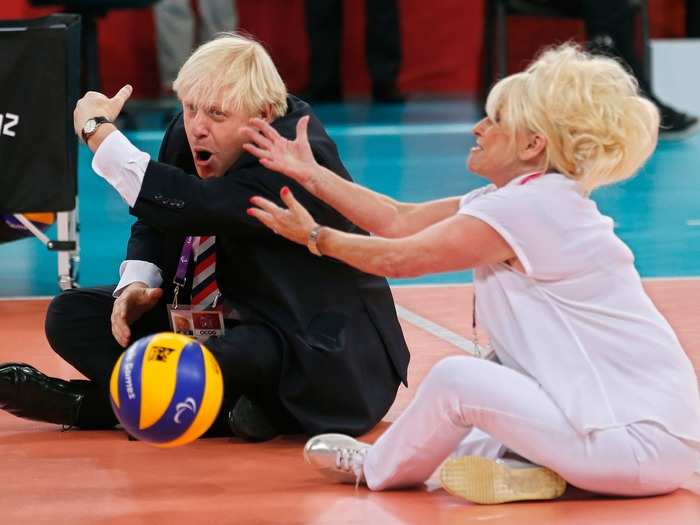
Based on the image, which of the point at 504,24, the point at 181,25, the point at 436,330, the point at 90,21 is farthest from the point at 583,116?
the point at 181,25

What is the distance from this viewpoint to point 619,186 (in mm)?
7898

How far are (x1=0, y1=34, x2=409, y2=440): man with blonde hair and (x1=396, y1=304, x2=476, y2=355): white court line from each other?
2.83 ft

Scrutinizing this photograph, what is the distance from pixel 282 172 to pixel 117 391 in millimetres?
636

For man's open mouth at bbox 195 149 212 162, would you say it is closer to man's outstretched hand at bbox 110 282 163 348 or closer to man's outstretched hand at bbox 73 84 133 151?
man's outstretched hand at bbox 73 84 133 151

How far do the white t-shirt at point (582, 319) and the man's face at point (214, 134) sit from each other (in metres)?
0.76

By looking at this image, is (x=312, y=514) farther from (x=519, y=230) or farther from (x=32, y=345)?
(x=32, y=345)

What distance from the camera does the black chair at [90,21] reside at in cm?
957

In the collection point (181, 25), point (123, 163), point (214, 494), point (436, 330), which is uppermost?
point (123, 163)

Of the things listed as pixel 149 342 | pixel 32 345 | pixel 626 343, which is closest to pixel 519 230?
pixel 626 343

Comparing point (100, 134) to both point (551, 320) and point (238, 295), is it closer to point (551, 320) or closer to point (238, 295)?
point (238, 295)

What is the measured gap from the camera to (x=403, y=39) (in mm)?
12305

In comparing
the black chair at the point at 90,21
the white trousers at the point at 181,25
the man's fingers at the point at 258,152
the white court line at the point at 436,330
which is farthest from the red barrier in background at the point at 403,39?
the man's fingers at the point at 258,152

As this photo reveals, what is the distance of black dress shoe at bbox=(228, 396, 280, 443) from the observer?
3602 millimetres

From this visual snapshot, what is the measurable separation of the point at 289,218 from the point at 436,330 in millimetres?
1770
